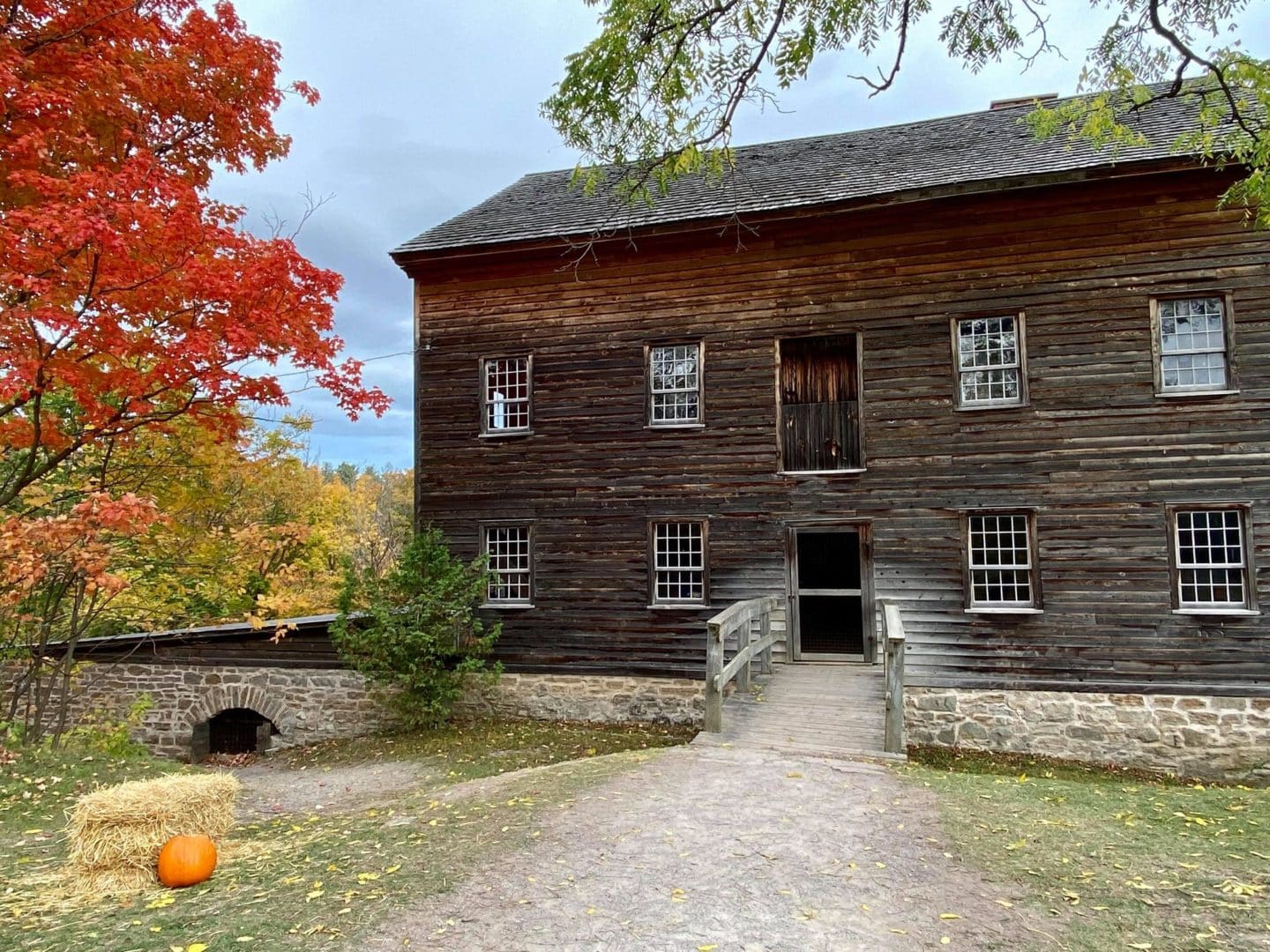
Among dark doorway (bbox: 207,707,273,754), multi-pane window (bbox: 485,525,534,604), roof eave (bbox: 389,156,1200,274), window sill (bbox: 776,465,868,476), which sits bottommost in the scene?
dark doorway (bbox: 207,707,273,754)

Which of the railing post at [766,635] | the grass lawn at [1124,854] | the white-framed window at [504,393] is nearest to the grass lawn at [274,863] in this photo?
the railing post at [766,635]

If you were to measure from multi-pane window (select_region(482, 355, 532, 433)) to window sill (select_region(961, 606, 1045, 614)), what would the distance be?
25.6 ft

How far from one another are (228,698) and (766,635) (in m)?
9.73

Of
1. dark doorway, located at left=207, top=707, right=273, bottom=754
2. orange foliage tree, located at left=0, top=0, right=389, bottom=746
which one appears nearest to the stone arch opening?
dark doorway, located at left=207, top=707, right=273, bottom=754

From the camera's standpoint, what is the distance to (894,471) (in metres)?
11.2

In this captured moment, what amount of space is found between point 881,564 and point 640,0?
8.70m

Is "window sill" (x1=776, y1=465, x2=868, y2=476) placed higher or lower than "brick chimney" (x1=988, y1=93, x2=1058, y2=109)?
lower

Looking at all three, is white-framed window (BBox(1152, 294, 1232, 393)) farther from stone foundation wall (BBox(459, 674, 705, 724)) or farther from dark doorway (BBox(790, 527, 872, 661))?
stone foundation wall (BBox(459, 674, 705, 724))

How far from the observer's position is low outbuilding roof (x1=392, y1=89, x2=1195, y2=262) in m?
10.9

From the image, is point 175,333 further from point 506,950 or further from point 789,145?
point 789,145

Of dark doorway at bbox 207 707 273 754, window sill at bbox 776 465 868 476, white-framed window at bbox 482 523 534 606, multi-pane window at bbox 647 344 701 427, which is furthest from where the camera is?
dark doorway at bbox 207 707 273 754

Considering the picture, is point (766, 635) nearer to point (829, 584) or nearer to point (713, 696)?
point (713, 696)

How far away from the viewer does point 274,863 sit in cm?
534

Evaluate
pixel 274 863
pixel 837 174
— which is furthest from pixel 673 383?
pixel 274 863
